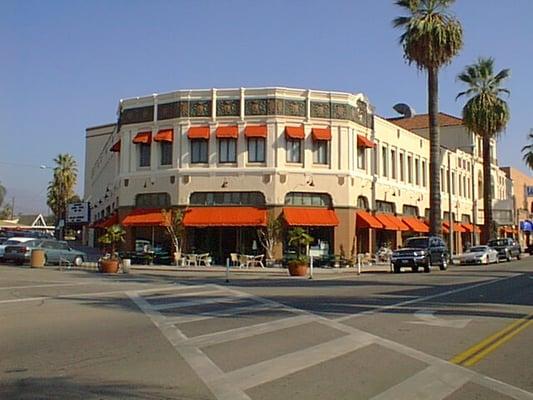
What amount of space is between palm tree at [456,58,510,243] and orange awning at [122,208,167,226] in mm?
27698

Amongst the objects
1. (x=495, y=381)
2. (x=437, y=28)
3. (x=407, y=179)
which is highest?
(x=437, y=28)

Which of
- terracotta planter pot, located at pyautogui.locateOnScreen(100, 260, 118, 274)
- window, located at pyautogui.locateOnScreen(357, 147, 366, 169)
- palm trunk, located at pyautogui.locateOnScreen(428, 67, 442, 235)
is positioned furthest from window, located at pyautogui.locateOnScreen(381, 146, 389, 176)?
terracotta planter pot, located at pyautogui.locateOnScreen(100, 260, 118, 274)

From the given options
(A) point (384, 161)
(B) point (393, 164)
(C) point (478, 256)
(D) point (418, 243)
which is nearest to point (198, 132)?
(D) point (418, 243)

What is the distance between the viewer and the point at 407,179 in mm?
53938

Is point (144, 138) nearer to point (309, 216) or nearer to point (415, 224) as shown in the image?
point (309, 216)

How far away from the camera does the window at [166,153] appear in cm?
4331

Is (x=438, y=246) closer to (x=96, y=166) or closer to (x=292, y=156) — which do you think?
(x=292, y=156)

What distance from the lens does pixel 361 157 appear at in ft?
149

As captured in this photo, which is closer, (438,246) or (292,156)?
(438,246)

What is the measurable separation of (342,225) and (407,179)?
13482mm

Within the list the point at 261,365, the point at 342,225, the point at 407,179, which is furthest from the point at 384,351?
the point at 407,179

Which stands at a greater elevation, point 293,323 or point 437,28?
point 437,28

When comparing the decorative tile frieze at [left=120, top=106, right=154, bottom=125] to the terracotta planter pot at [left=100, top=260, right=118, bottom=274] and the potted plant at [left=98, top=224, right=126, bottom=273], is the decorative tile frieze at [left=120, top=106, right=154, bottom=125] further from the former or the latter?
the terracotta planter pot at [left=100, top=260, right=118, bottom=274]

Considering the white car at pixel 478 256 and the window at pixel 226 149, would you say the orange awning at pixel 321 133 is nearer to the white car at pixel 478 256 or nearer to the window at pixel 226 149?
the window at pixel 226 149
